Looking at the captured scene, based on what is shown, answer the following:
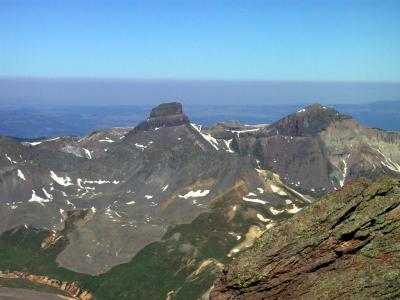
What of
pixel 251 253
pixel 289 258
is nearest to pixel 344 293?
pixel 289 258

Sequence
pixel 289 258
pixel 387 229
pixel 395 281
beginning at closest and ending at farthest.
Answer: pixel 395 281 → pixel 387 229 → pixel 289 258

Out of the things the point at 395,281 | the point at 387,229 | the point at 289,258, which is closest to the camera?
the point at 395,281

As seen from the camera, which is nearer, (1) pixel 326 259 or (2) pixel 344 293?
(2) pixel 344 293

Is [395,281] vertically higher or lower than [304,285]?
higher

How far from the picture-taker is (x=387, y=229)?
44375 millimetres

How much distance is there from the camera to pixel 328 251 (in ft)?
152

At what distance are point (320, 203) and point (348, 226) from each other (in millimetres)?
3783

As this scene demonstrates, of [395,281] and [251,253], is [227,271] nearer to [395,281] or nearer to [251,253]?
[251,253]

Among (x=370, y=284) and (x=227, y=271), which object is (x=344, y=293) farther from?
(x=227, y=271)

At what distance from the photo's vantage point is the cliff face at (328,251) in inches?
1705

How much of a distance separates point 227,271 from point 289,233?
641cm

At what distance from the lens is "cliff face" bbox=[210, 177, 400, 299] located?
1705 inches

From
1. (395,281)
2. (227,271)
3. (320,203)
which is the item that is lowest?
(227,271)

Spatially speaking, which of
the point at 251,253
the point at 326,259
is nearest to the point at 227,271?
the point at 251,253
